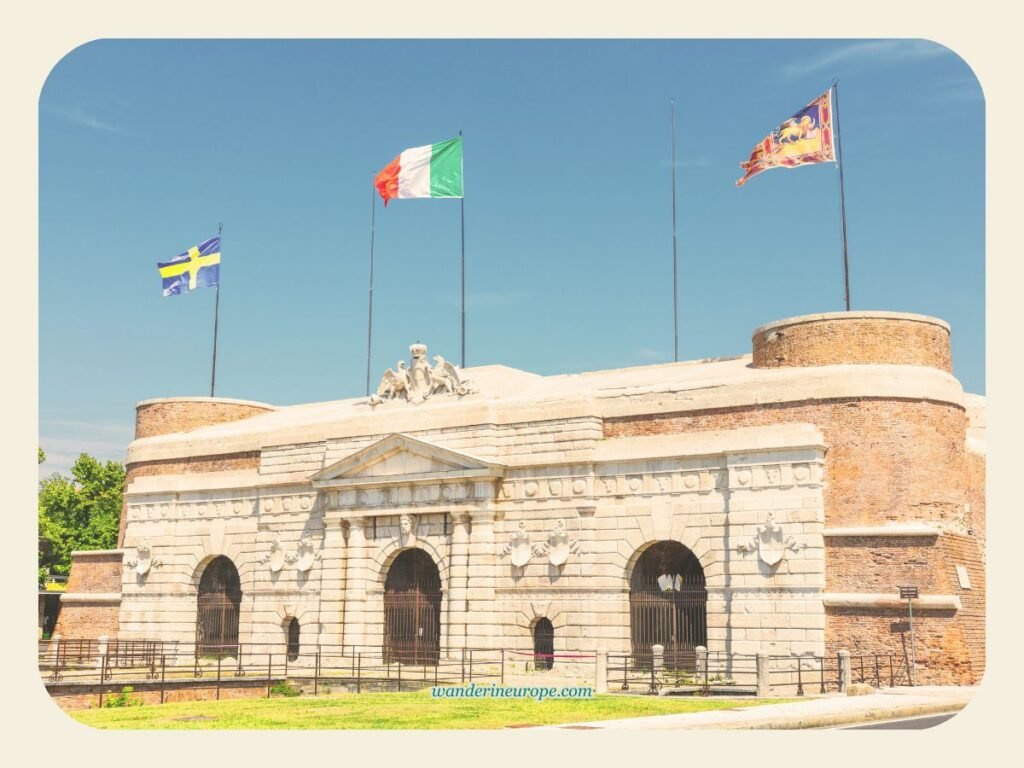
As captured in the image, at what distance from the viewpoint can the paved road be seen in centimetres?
2473

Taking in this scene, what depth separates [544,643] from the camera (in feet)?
127

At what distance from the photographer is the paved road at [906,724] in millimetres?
24734

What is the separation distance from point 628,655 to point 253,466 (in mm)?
17155

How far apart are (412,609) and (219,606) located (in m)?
8.40

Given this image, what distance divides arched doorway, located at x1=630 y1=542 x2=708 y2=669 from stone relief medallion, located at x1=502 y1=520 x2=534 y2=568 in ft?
10.4

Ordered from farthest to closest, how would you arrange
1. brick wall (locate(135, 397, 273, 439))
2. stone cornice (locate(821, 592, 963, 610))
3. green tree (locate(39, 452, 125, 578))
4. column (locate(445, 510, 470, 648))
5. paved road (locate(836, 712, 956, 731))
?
1. green tree (locate(39, 452, 125, 578))
2. brick wall (locate(135, 397, 273, 439))
3. column (locate(445, 510, 470, 648))
4. stone cornice (locate(821, 592, 963, 610))
5. paved road (locate(836, 712, 956, 731))

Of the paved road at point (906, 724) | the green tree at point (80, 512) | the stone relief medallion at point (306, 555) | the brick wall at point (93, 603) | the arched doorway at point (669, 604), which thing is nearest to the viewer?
the paved road at point (906, 724)

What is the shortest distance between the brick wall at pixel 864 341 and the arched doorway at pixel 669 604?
20.2ft

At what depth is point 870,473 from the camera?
34438 millimetres

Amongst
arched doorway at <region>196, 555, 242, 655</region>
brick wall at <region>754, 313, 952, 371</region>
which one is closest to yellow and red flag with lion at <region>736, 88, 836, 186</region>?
brick wall at <region>754, 313, 952, 371</region>

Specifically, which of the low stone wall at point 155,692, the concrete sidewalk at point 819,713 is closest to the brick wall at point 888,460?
the concrete sidewalk at point 819,713

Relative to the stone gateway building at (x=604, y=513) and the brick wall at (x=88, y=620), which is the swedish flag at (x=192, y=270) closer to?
the stone gateway building at (x=604, y=513)

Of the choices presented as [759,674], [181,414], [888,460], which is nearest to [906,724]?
[759,674]

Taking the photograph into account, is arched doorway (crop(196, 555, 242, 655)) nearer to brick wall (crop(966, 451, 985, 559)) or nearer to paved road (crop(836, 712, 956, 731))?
brick wall (crop(966, 451, 985, 559))
